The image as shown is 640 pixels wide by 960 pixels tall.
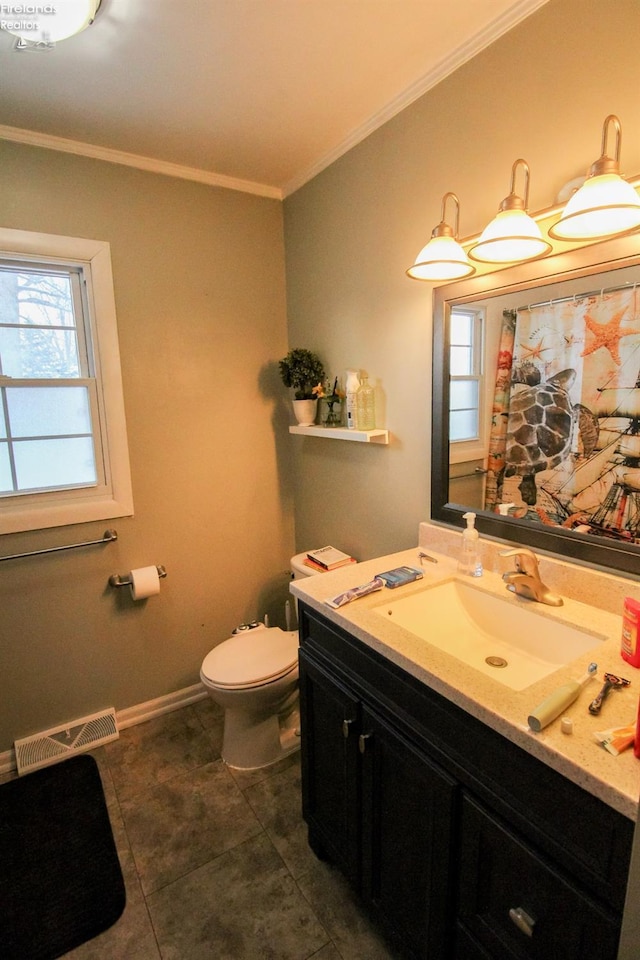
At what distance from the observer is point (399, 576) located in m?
1.45

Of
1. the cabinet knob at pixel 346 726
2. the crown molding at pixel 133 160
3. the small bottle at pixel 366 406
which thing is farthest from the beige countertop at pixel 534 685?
the crown molding at pixel 133 160

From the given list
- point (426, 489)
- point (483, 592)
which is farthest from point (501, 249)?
point (483, 592)

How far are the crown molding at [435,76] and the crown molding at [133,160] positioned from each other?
31 cm

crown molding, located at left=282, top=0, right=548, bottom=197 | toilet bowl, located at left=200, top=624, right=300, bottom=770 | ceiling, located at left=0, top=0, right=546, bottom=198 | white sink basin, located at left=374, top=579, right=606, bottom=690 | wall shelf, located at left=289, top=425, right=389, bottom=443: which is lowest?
toilet bowl, located at left=200, top=624, right=300, bottom=770

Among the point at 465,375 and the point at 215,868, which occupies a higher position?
the point at 465,375

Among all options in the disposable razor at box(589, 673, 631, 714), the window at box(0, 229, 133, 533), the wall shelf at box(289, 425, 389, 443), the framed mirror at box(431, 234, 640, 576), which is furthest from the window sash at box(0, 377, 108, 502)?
the disposable razor at box(589, 673, 631, 714)

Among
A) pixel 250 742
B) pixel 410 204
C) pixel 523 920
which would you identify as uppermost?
pixel 410 204

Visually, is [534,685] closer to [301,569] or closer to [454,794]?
[454,794]

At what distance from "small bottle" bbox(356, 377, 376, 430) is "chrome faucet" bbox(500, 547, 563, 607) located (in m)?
0.81

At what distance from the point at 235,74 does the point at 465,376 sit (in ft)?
3.96

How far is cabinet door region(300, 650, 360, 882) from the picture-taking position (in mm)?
1296

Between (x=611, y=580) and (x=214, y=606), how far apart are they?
184 centimetres

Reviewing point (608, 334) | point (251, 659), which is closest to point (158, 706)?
point (251, 659)

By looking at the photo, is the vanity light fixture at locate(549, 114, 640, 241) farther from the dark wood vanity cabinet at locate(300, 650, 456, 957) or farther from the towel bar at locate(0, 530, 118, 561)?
the towel bar at locate(0, 530, 118, 561)
